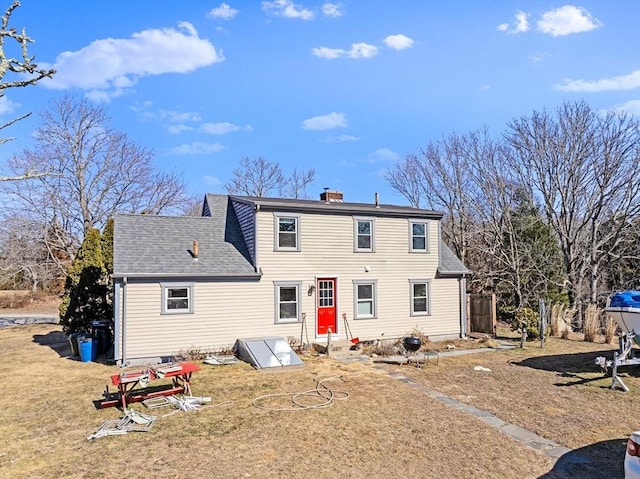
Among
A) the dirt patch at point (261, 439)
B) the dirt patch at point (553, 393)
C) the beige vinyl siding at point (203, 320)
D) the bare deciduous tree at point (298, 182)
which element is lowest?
the dirt patch at point (553, 393)

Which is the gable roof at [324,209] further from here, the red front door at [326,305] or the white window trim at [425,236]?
the red front door at [326,305]

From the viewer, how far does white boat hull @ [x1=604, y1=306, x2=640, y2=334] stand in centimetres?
1095

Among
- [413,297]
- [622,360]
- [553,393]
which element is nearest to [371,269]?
[413,297]

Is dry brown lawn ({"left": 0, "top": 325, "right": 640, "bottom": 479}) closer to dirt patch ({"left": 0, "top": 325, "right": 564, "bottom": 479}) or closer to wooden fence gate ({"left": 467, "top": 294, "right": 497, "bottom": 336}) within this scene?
dirt patch ({"left": 0, "top": 325, "right": 564, "bottom": 479})

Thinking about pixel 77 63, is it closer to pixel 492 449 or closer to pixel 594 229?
pixel 492 449

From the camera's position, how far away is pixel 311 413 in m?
8.21

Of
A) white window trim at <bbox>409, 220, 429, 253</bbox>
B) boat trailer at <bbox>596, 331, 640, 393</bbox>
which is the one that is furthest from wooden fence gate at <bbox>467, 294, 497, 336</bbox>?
boat trailer at <bbox>596, 331, 640, 393</bbox>

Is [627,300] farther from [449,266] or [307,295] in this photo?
[307,295]

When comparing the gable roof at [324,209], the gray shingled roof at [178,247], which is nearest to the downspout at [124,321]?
→ the gray shingled roof at [178,247]

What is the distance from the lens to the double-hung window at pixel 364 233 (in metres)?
16.0

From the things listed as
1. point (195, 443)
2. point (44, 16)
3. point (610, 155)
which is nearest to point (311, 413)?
point (195, 443)

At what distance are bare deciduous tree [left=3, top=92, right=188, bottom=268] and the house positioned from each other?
1239 cm

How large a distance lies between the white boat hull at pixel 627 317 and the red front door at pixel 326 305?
844 cm

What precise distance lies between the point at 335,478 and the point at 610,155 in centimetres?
2349
